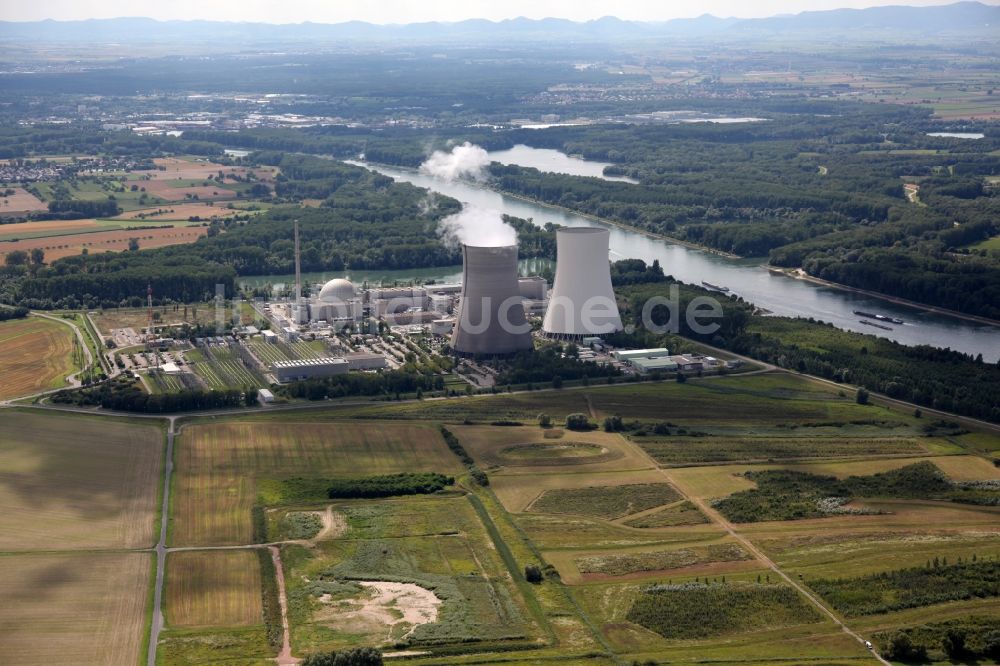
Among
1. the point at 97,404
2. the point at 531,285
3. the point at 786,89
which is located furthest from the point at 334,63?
the point at 97,404

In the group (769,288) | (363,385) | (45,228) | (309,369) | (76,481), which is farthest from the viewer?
(45,228)

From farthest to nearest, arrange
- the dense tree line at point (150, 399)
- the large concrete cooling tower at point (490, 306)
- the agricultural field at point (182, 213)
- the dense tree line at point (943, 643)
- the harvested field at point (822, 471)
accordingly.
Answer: the agricultural field at point (182, 213), the large concrete cooling tower at point (490, 306), the dense tree line at point (150, 399), the harvested field at point (822, 471), the dense tree line at point (943, 643)

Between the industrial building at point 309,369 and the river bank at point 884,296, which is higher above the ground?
the industrial building at point 309,369

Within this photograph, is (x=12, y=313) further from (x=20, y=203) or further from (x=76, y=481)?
(x=20, y=203)

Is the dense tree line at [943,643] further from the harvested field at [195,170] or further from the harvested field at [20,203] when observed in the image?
the harvested field at [195,170]

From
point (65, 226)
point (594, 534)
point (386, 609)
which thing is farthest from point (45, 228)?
point (386, 609)

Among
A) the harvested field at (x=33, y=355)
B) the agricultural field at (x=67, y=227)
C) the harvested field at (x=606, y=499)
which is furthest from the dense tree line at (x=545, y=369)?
the agricultural field at (x=67, y=227)
